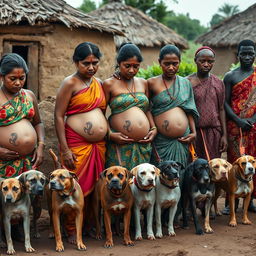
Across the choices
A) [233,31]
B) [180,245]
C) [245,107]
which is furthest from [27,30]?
[233,31]

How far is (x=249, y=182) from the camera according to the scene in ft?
20.8

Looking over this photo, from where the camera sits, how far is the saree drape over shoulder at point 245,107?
690cm

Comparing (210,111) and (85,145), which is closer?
(85,145)

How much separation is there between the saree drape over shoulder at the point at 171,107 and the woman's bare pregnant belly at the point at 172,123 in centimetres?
6

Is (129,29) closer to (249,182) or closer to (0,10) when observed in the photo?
(0,10)

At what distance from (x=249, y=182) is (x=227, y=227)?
2.14 ft

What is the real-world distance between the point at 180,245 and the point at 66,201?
4.57 feet

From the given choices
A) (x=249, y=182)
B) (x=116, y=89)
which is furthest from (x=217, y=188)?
(x=116, y=89)

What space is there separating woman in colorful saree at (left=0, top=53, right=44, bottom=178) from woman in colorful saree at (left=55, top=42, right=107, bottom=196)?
0.33 m

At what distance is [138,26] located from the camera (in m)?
19.7

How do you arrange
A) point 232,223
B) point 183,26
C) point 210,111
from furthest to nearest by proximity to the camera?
1. point 183,26
2. point 210,111
3. point 232,223

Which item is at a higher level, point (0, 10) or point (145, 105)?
point (0, 10)

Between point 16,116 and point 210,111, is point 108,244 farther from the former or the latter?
point 210,111

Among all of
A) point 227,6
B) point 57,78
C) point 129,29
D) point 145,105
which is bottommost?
point 145,105
